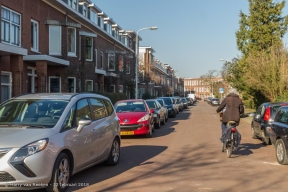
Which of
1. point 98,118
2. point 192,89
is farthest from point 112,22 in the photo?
point 192,89

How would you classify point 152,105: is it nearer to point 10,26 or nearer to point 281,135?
point 10,26

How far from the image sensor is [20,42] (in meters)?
19.5

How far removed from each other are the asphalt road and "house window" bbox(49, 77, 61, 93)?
12.9 metres

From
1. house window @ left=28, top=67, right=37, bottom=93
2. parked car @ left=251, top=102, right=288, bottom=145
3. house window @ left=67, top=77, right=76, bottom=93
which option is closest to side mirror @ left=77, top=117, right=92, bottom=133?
parked car @ left=251, top=102, right=288, bottom=145

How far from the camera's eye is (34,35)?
2166cm

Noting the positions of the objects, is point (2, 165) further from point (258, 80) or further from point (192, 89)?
point (192, 89)

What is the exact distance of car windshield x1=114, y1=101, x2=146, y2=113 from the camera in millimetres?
15562

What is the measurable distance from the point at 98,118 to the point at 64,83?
1629 centimetres

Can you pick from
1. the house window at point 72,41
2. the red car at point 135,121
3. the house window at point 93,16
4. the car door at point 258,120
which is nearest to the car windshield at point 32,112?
the red car at point 135,121

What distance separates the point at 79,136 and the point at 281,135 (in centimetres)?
508

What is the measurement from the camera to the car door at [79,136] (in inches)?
265

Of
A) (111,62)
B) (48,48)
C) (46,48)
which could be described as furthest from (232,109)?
(111,62)

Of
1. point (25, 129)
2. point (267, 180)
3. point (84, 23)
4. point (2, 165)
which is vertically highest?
point (84, 23)

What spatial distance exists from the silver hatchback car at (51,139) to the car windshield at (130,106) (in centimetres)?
665
